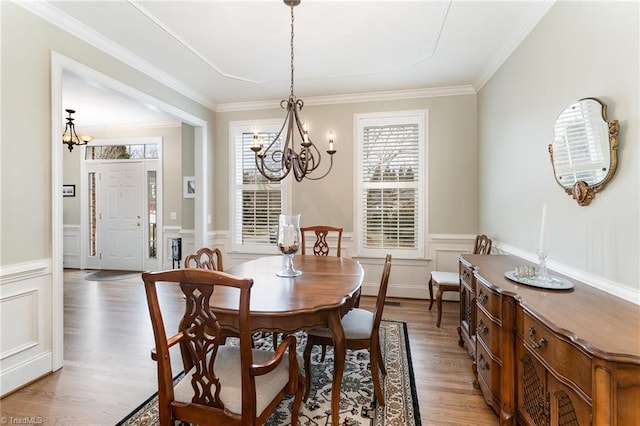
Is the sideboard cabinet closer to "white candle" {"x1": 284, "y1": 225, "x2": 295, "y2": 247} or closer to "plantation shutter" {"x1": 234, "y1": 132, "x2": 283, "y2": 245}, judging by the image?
"white candle" {"x1": 284, "y1": 225, "x2": 295, "y2": 247}

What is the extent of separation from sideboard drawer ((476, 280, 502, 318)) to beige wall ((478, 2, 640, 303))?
521 mm

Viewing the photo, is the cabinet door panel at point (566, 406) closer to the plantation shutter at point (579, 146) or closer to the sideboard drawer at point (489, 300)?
the sideboard drawer at point (489, 300)

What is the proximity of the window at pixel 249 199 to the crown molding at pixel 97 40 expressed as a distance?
1.02 m

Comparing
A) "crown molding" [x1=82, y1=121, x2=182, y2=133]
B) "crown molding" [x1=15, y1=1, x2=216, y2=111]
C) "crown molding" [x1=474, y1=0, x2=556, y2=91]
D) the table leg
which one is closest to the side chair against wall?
the table leg

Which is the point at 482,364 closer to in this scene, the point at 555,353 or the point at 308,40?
the point at 555,353

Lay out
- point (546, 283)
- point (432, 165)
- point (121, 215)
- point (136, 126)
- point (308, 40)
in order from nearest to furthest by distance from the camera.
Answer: point (546, 283) → point (308, 40) → point (432, 165) → point (136, 126) → point (121, 215)

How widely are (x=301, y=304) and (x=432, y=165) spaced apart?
313 cm

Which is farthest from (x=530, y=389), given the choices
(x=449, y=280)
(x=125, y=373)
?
(x=125, y=373)

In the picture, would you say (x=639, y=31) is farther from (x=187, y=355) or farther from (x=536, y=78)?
(x=187, y=355)

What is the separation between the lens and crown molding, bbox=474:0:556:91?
2.22 meters

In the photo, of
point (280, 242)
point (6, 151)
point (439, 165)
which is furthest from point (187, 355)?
point (439, 165)

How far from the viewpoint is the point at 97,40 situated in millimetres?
2725

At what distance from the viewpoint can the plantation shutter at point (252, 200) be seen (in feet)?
15.1

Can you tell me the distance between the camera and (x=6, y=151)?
2096 mm
